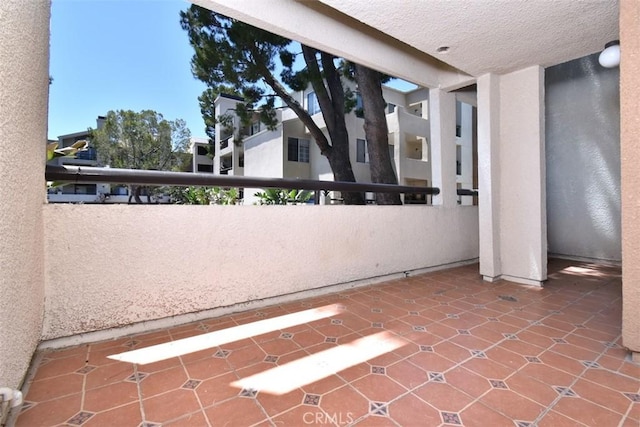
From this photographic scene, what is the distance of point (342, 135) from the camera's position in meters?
6.93

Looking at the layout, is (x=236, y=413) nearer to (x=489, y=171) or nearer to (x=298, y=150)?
(x=489, y=171)

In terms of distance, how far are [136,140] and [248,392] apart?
68.4ft

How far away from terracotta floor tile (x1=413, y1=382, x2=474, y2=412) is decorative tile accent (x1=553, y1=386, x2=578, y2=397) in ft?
1.65

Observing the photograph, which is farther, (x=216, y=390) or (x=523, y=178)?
(x=523, y=178)

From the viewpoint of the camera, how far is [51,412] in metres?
1.42

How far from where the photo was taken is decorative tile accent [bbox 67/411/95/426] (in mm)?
1357

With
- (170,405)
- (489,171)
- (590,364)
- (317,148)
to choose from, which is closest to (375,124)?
(489,171)

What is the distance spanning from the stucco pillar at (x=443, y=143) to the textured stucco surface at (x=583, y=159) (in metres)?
2.15

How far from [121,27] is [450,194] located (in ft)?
53.8

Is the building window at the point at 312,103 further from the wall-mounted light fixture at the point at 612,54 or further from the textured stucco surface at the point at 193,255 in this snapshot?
the wall-mounted light fixture at the point at 612,54

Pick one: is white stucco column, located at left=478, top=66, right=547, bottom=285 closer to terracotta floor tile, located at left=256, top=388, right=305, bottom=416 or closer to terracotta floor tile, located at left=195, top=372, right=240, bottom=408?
terracotta floor tile, located at left=256, top=388, right=305, bottom=416

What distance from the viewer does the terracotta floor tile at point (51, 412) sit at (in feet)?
4.43

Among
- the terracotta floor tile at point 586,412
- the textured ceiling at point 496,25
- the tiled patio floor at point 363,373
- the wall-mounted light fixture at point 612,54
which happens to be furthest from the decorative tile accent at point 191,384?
the wall-mounted light fixture at point 612,54

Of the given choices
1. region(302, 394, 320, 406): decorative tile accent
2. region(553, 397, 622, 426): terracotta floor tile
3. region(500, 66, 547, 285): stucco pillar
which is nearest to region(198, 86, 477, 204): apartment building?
region(500, 66, 547, 285): stucco pillar
